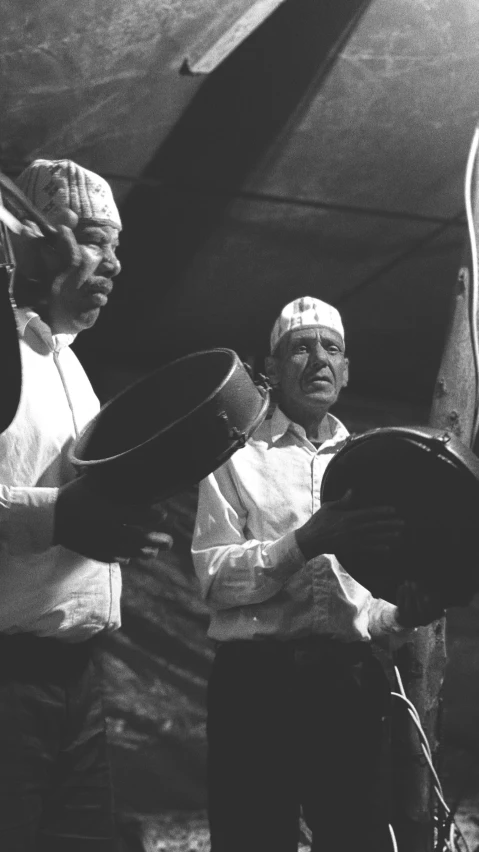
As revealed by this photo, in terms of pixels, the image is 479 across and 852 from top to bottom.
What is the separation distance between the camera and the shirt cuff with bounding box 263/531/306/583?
8.75 ft

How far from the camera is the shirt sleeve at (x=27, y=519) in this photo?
201cm

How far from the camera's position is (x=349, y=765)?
9.00 ft

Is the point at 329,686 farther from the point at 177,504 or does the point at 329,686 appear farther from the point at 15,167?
the point at 15,167

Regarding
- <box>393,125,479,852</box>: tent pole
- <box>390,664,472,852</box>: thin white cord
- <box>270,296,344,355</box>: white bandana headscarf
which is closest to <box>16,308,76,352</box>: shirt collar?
<box>270,296,344,355</box>: white bandana headscarf

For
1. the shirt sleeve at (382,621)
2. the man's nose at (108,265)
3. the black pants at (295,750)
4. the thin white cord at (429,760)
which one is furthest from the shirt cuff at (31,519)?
the thin white cord at (429,760)

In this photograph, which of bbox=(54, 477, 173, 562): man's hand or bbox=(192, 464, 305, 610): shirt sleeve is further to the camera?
bbox=(192, 464, 305, 610): shirt sleeve

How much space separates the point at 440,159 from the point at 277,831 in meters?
2.73

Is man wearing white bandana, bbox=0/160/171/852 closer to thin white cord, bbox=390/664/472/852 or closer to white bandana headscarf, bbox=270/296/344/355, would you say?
white bandana headscarf, bbox=270/296/344/355

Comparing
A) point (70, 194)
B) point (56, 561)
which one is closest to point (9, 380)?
point (56, 561)

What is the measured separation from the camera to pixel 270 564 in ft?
9.02

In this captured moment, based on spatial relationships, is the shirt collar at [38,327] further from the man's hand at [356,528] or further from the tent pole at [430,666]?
the tent pole at [430,666]

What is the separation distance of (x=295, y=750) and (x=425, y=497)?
829mm

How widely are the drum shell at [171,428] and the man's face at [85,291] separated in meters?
0.21

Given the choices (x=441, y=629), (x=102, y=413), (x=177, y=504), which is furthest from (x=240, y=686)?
(x=177, y=504)
